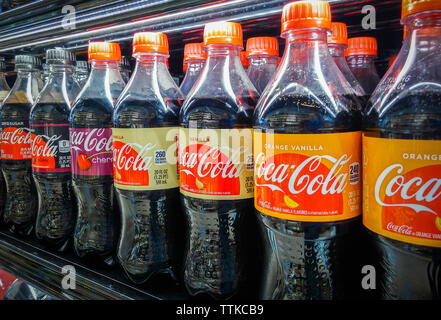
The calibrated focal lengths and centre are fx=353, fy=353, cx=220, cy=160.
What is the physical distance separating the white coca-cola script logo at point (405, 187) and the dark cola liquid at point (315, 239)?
0.13 m

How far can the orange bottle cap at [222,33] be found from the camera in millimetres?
891

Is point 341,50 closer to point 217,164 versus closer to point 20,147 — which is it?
point 217,164

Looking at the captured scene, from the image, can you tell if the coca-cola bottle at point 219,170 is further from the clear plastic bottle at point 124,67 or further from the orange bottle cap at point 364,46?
the clear plastic bottle at point 124,67

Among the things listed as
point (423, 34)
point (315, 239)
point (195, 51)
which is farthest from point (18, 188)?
point (423, 34)

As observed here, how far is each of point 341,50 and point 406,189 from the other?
53 cm

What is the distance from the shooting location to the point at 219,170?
883 mm

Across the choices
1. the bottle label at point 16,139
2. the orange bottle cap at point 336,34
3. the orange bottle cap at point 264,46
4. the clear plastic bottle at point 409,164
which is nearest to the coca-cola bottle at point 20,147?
the bottle label at point 16,139

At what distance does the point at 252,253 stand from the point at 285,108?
459mm

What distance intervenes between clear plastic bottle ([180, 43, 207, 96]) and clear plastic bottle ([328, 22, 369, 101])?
16.9 inches

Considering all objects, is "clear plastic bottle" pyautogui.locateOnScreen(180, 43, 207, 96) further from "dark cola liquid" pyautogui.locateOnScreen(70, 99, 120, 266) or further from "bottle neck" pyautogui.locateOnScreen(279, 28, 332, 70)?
"bottle neck" pyautogui.locateOnScreen(279, 28, 332, 70)

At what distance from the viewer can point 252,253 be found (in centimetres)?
103

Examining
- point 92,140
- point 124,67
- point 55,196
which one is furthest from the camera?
point 124,67

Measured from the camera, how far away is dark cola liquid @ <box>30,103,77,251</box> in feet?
4.41
